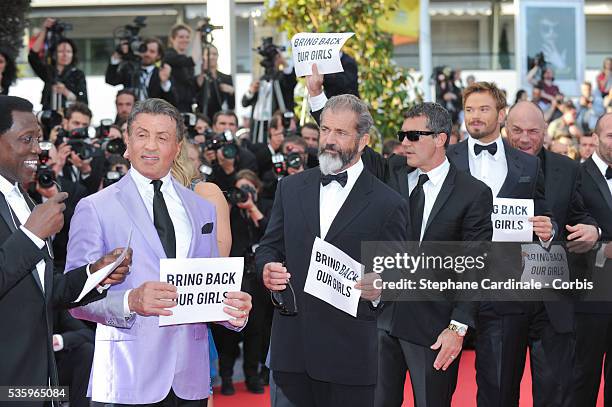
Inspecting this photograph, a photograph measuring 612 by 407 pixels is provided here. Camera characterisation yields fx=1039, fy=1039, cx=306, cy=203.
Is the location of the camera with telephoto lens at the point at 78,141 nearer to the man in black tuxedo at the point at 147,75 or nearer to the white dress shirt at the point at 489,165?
the man in black tuxedo at the point at 147,75

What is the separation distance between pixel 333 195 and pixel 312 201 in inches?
4.1

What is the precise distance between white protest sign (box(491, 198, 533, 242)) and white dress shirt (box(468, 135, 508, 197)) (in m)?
0.41

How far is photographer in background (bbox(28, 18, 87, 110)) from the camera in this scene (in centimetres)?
989

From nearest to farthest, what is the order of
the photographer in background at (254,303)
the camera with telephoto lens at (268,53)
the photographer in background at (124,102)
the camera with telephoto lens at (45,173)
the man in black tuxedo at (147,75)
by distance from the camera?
the camera with telephoto lens at (45,173) < the photographer in background at (254,303) < the photographer in background at (124,102) < the man in black tuxedo at (147,75) < the camera with telephoto lens at (268,53)

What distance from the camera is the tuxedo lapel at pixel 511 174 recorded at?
5914 millimetres

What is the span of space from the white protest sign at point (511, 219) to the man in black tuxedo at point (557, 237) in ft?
1.72

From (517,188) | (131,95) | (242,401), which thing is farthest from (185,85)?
(517,188)

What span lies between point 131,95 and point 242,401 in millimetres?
2926

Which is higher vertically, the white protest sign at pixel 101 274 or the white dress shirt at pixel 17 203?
the white dress shirt at pixel 17 203

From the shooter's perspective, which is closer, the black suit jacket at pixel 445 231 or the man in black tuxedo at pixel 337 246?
the man in black tuxedo at pixel 337 246

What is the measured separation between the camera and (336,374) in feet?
14.7

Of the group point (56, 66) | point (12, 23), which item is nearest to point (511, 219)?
point (56, 66)

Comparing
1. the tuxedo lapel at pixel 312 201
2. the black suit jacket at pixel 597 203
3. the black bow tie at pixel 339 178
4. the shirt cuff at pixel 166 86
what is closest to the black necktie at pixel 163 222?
the tuxedo lapel at pixel 312 201

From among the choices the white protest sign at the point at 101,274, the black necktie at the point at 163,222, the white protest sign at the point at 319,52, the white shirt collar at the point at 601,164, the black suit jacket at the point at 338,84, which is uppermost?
the white protest sign at the point at 319,52
